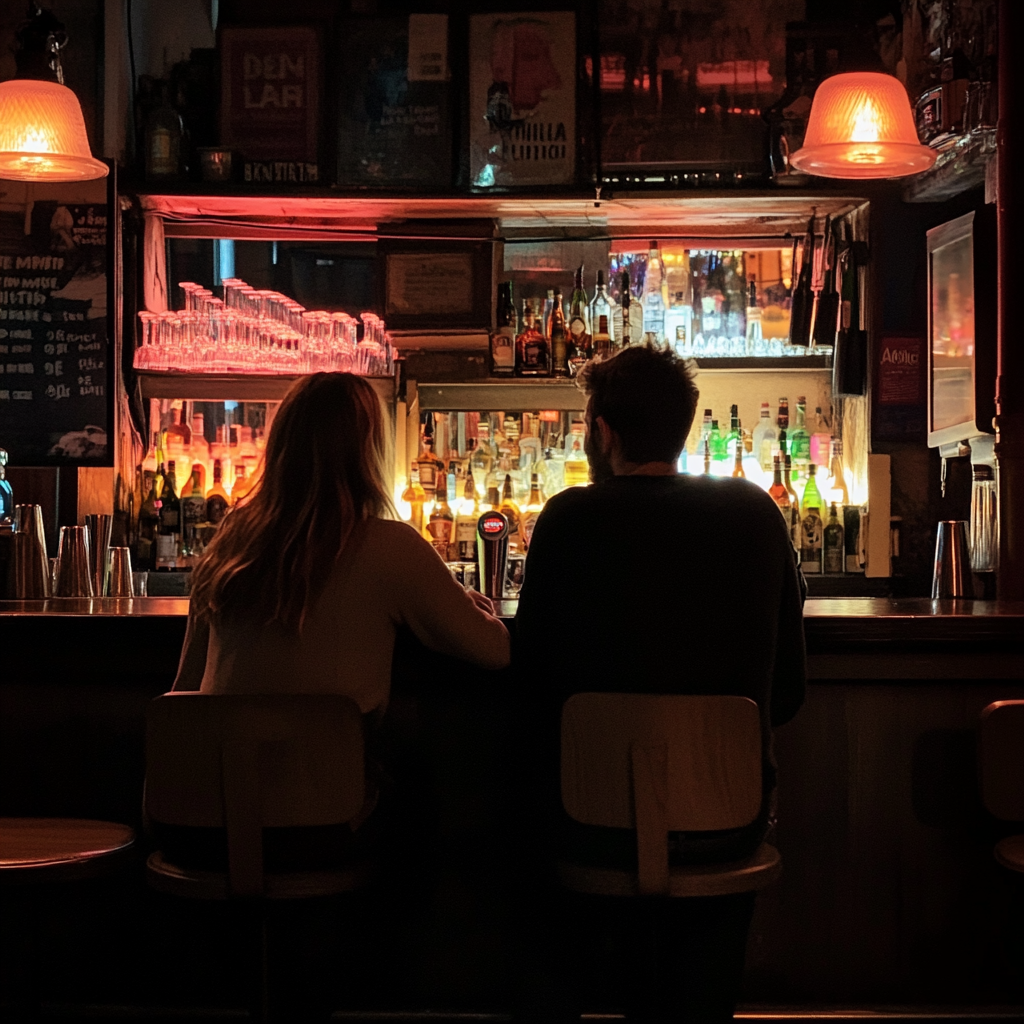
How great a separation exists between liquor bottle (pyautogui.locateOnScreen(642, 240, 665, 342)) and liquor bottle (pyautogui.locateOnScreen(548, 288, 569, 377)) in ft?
0.99

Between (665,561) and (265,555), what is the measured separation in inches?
23.4

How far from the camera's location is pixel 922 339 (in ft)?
13.9

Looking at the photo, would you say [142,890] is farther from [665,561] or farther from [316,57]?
[316,57]

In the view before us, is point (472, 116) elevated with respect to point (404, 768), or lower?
elevated

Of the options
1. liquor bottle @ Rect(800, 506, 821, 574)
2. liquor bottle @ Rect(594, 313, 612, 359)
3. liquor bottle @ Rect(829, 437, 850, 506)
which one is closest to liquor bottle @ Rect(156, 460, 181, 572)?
liquor bottle @ Rect(594, 313, 612, 359)

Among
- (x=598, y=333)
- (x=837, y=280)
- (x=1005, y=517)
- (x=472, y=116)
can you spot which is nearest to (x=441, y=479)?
(x=598, y=333)

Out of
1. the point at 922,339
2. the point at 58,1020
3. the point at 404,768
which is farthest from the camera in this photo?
the point at 922,339

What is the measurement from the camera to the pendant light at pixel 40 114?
3.07m

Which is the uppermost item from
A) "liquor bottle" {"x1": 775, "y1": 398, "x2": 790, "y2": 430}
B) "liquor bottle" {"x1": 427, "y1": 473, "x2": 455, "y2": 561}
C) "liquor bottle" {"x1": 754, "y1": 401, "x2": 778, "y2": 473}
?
"liquor bottle" {"x1": 775, "y1": 398, "x2": 790, "y2": 430}

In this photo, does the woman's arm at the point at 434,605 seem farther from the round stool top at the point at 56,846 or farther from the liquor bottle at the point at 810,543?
the liquor bottle at the point at 810,543

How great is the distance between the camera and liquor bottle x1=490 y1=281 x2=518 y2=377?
4.36 m

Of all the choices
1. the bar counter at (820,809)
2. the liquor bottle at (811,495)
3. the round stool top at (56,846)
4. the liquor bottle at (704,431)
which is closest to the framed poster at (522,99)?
the liquor bottle at (704,431)

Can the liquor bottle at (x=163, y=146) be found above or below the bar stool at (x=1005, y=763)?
above

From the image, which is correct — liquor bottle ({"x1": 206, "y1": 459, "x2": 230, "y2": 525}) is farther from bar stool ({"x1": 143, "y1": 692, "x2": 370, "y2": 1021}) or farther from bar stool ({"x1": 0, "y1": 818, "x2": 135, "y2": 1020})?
bar stool ({"x1": 143, "y1": 692, "x2": 370, "y2": 1021})
